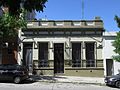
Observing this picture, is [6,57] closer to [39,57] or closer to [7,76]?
[39,57]

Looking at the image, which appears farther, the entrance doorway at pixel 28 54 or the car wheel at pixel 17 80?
the entrance doorway at pixel 28 54

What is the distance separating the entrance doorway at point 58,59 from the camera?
99.8 feet

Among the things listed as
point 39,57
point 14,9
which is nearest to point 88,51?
point 39,57

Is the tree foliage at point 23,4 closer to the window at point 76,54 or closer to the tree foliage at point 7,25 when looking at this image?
the tree foliage at point 7,25

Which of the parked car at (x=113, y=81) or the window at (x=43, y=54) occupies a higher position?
the window at (x=43, y=54)

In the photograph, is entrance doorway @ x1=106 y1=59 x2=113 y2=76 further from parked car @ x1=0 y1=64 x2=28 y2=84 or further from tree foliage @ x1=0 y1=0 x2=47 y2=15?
tree foliage @ x1=0 y1=0 x2=47 y2=15

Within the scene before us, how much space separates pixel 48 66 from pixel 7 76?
717cm

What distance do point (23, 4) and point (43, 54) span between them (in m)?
26.3

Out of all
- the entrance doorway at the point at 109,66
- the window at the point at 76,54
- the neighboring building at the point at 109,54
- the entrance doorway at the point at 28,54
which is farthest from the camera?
the entrance doorway at the point at 28,54

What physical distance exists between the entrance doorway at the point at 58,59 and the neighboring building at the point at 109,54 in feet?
14.2

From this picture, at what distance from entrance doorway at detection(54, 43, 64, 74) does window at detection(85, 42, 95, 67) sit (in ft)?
8.35

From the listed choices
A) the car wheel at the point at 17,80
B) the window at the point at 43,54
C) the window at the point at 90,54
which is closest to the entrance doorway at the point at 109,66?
the window at the point at 90,54

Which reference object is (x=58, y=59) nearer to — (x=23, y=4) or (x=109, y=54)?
(x=109, y=54)

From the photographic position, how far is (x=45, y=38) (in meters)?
30.4
